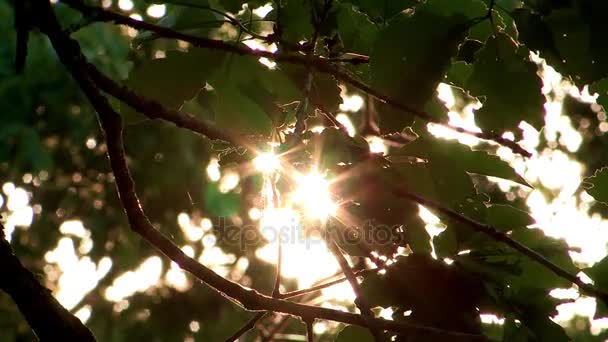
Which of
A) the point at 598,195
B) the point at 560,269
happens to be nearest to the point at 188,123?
the point at 560,269

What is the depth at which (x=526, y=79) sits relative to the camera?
87 centimetres

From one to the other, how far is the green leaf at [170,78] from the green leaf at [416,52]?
0.36 metres

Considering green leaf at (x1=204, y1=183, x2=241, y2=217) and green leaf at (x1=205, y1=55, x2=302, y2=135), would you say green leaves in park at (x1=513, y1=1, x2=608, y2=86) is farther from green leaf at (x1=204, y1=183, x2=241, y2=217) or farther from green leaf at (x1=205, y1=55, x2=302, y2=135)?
green leaf at (x1=204, y1=183, x2=241, y2=217)

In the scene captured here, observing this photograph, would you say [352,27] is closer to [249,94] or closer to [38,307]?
[249,94]

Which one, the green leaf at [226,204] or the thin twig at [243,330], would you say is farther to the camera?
the green leaf at [226,204]

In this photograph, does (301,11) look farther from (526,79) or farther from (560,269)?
(560,269)

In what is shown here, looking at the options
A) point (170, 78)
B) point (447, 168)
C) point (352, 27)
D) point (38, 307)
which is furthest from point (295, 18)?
point (38, 307)

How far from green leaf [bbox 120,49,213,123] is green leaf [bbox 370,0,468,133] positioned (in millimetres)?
357

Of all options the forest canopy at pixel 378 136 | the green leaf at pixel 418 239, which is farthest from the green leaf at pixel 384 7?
the green leaf at pixel 418 239

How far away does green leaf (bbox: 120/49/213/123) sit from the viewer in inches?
41.0

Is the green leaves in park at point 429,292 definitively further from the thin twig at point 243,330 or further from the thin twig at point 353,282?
the thin twig at point 243,330

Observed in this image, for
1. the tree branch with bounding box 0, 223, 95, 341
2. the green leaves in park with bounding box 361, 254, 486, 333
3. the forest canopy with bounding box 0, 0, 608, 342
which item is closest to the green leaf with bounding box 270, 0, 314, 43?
the forest canopy with bounding box 0, 0, 608, 342

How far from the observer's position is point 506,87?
2.89 feet

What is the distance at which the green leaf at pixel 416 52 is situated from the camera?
2.64 feet
